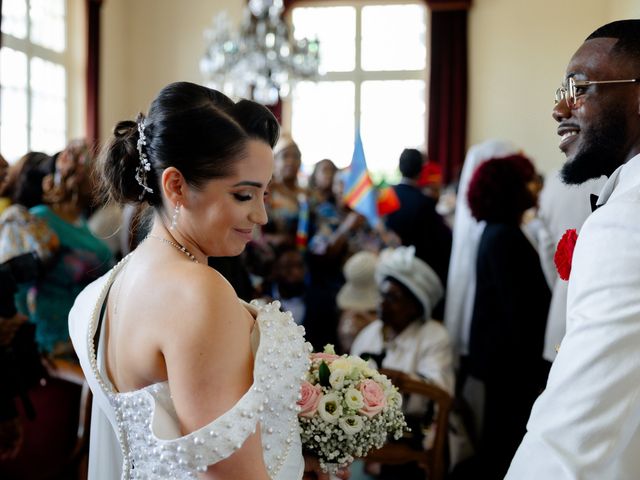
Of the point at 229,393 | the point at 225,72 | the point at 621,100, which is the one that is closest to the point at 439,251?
the point at 621,100

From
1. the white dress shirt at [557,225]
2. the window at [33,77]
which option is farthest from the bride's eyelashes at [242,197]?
the window at [33,77]

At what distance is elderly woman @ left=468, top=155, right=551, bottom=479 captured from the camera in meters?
3.35

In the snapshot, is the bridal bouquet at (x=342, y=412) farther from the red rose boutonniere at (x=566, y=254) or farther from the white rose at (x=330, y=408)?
the red rose boutonniere at (x=566, y=254)

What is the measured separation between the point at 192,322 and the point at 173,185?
293 mm

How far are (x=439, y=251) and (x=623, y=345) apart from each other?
10.8 ft

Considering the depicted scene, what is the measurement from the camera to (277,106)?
10.5m

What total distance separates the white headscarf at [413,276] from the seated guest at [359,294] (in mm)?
447

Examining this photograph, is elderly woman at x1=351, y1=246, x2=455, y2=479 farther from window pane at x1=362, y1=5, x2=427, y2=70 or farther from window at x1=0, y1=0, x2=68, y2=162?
window pane at x1=362, y1=5, x2=427, y2=70

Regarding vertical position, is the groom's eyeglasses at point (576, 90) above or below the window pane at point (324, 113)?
below

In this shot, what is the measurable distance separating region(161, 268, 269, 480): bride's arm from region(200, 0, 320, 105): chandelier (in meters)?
6.96

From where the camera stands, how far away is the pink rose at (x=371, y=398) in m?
1.65

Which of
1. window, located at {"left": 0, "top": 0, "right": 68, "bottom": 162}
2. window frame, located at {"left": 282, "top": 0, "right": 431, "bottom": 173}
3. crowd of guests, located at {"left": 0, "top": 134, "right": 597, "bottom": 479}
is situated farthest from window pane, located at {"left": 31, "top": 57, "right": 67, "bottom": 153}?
crowd of guests, located at {"left": 0, "top": 134, "right": 597, "bottom": 479}

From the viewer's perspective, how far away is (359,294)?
163 inches

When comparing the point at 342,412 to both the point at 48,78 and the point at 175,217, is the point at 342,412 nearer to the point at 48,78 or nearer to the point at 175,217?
the point at 175,217
